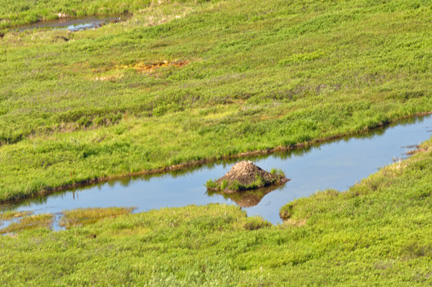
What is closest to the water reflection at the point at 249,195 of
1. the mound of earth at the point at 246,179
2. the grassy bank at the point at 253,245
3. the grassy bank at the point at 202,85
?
the mound of earth at the point at 246,179

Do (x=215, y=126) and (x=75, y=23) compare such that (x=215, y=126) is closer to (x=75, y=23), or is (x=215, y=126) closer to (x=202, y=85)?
(x=202, y=85)

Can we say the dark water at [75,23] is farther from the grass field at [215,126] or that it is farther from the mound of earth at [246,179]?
the mound of earth at [246,179]

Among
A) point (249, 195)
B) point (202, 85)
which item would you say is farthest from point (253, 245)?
point (202, 85)

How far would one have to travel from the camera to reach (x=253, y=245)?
18.2 m

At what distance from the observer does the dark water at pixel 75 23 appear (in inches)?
2409

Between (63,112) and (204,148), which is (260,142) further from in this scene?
(63,112)

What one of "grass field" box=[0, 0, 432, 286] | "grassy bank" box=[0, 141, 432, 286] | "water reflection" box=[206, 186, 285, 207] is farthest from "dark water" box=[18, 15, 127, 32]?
"grassy bank" box=[0, 141, 432, 286]

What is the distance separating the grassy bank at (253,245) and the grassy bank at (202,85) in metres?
6.80

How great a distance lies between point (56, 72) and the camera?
145 ft

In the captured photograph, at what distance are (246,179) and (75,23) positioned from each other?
44315 mm

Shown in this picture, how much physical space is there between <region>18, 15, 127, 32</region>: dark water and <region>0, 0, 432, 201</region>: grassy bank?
4.87m

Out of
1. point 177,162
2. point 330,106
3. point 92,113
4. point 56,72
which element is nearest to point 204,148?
point 177,162

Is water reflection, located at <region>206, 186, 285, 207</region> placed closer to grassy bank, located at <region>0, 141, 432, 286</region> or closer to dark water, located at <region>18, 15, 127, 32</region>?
grassy bank, located at <region>0, 141, 432, 286</region>

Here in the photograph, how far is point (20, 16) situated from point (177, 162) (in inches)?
1795
